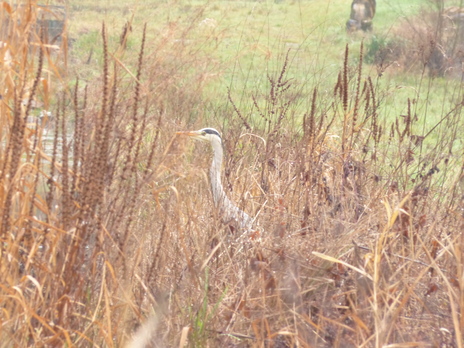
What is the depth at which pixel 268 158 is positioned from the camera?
3.52 metres

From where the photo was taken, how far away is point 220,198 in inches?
115

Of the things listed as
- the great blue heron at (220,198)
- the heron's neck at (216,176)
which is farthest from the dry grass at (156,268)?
the heron's neck at (216,176)

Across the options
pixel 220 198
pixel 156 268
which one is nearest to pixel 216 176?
pixel 220 198

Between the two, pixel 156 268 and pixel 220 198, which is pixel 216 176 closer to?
pixel 220 198

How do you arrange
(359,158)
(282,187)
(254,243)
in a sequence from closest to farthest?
(254,243) → (282,187) → (359,158)

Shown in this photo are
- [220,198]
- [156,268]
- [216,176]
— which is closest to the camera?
[156,268]

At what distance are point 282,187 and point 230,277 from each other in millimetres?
870

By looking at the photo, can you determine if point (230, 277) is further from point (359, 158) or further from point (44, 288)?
point (359, 158)

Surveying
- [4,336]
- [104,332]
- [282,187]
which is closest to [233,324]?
[104,332]

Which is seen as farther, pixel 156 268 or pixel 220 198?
pixel 220 198

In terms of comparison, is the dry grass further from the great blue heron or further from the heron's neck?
the heron's neck

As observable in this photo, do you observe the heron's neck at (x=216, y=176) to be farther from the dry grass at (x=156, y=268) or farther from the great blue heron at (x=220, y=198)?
the dry grass at (x=156, y=268)

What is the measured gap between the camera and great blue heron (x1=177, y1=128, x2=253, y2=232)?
2.88m

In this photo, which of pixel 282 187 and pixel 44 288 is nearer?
pixel 44 288
